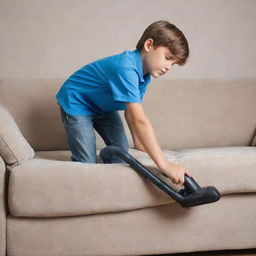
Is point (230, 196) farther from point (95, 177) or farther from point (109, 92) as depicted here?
point (109, 92)

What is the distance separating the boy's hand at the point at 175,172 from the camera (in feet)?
4.92

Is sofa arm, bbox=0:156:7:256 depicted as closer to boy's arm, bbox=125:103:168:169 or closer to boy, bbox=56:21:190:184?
boy, bbox=56:21:190:184

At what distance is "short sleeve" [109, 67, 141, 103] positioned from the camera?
163 cm

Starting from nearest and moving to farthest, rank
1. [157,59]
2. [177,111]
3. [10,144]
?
1. [10,144]
2. [157,59]
3. [177,111]

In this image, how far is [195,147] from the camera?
2.35 metres

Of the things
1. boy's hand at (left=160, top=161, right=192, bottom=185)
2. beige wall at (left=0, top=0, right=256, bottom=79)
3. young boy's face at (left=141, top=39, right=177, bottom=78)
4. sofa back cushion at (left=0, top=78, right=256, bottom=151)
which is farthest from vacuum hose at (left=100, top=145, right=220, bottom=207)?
beige wall at (left=0, top=0, right=256, bottom=79)

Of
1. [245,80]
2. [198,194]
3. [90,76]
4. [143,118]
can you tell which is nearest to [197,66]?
[245,80]

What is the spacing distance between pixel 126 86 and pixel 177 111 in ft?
2.48

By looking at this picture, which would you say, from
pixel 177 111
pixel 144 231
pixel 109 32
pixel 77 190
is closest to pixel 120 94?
pixel 77 190

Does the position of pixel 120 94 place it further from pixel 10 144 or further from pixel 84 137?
pixel 10 144

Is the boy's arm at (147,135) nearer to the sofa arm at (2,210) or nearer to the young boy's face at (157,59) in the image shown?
the young boy's face at (157,59)

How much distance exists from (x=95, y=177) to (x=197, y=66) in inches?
56.1

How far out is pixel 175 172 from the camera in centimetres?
150

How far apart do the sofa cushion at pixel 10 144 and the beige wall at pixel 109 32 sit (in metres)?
0.91
